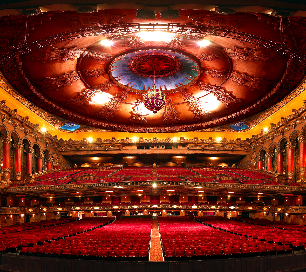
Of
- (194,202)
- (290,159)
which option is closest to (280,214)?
(290,159)

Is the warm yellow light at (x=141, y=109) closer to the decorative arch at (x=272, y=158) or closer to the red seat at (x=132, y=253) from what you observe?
the decorative arch at (x=272, y=158)

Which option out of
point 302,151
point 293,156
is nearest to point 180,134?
point 293,156

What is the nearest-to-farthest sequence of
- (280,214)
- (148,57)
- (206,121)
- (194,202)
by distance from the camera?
(148,57) → (280,214) → (194,202) → (206,121)

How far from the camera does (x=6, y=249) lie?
9.15m

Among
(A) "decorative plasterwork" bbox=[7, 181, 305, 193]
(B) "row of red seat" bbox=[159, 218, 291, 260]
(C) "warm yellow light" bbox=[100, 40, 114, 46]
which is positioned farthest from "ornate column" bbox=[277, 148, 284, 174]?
(C) "warm yellow light" bbox=[100, 40, 114, 46]

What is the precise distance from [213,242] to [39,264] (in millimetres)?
5882

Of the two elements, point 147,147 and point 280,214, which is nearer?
point 280,214

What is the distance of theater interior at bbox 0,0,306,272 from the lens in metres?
8.12

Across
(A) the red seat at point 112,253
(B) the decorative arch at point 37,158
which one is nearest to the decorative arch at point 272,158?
(A) the red seat at point 112,253

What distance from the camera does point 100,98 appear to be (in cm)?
2159

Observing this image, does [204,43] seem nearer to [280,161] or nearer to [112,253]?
[112,253]

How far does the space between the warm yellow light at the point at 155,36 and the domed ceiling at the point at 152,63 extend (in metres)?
0.05

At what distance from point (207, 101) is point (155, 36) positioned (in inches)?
385

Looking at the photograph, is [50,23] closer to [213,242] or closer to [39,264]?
[39,264]
